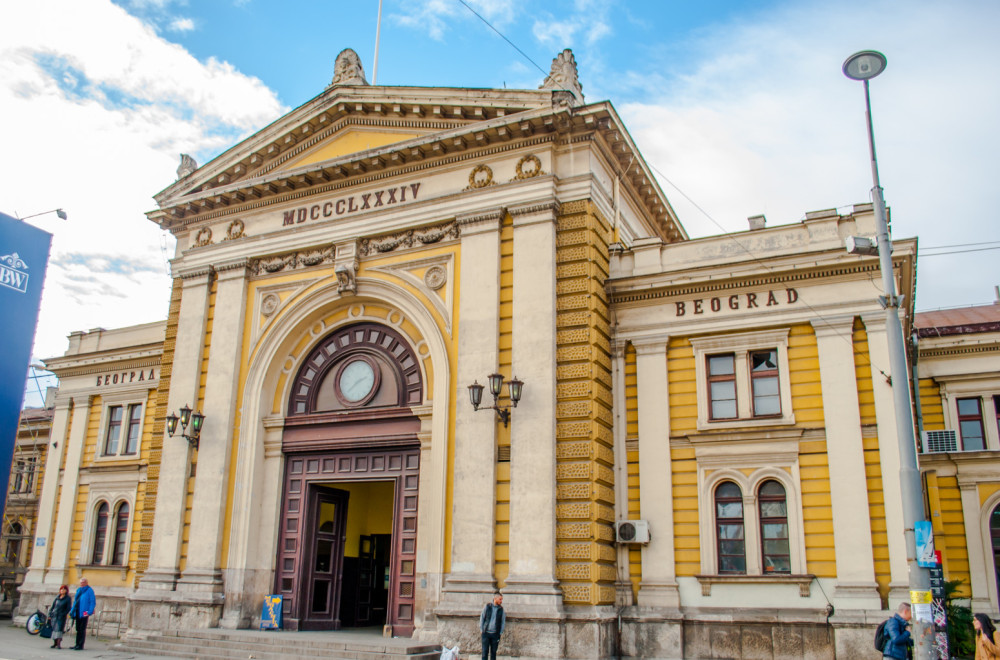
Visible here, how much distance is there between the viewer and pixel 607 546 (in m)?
17.8

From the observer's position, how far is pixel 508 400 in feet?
60.1

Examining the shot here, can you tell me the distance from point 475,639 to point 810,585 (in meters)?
6.86

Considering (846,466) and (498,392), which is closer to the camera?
(846,466)

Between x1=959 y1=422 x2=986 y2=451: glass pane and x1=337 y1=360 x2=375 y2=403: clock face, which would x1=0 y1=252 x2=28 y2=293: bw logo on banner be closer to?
x1=337 y1=360 x2=375 y2=403: clock face

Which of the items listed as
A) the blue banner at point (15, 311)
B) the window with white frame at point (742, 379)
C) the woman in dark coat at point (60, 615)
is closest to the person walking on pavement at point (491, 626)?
the window with white frame at point (742, 379)

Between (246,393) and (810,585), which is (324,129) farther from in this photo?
(810,585)

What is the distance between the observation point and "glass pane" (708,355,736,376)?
61.9 ft

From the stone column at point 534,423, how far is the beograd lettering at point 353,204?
3301mm

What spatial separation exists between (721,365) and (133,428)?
20.6 m

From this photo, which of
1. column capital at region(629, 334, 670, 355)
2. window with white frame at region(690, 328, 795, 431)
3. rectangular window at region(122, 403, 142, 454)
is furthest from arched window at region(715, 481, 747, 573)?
rectangular window at region(122, 403, 142, 454)

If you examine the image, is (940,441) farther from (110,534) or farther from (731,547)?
(110,534)

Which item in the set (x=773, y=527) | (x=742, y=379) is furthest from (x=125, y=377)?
(x=773, y=527)

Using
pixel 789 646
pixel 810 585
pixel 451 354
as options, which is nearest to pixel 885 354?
pixel 810 585

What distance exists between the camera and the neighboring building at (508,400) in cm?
1702
